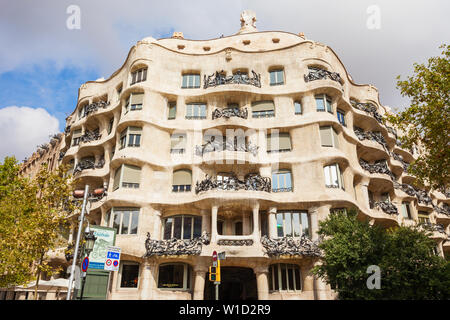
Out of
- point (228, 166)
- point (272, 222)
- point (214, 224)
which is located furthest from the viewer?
point (228, 166)

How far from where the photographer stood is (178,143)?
2716cm

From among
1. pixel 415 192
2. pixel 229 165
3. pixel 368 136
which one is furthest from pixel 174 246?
pixel 415 192

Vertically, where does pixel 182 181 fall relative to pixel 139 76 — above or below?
below

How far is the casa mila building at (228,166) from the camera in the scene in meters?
22.7

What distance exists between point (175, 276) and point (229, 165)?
28.6ft

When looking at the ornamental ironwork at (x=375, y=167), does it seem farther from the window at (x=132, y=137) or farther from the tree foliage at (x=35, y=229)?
the tree foliage at (x=35, y=229)

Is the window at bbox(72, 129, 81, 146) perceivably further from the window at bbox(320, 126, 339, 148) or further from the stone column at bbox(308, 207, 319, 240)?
the stone column at bbox(308, 207, 319, 240)

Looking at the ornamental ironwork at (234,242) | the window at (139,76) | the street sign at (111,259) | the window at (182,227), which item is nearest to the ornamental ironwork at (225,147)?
the window at (182,227)

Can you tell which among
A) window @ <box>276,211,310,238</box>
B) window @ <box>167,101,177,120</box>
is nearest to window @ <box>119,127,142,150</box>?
window @ <box>167,101,177,120</box>

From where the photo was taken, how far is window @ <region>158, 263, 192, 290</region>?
23.4 meters

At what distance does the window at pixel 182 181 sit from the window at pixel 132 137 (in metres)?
3.85

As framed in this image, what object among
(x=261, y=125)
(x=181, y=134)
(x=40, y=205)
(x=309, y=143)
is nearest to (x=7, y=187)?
(x=40, y=205)

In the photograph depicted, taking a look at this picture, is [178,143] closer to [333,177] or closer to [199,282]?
[199,282]

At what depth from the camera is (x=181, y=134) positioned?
89.8 ft
